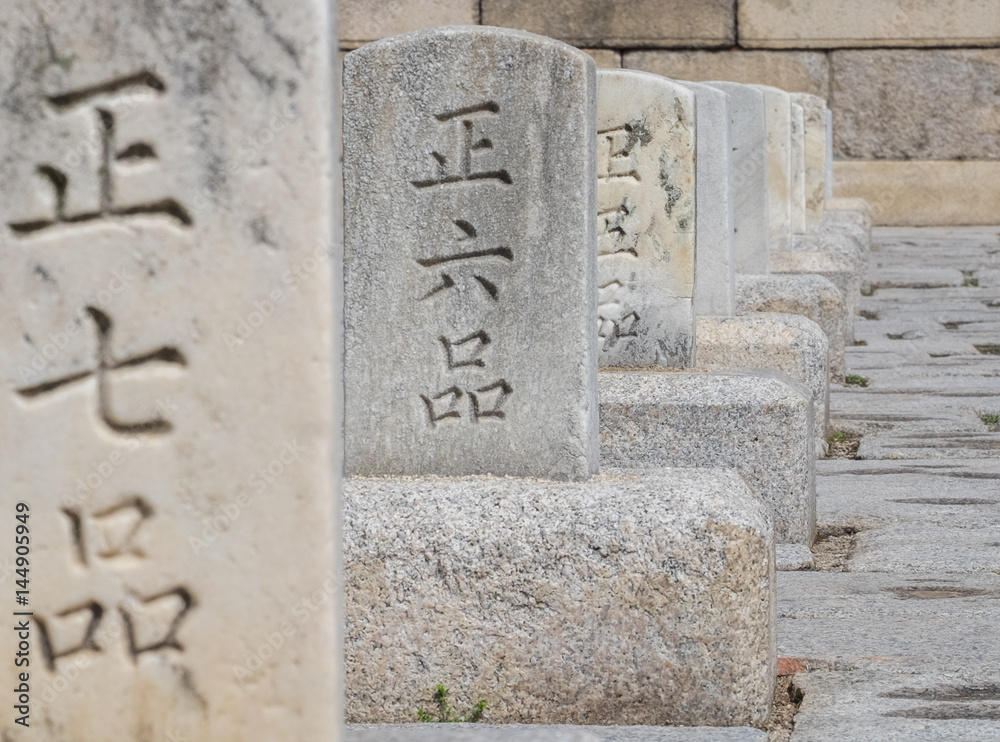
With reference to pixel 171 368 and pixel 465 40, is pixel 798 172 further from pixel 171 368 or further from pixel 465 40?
pixel 171 368

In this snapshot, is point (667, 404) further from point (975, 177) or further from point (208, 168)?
point (975, 177)

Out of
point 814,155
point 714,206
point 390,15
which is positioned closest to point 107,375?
point 714,206

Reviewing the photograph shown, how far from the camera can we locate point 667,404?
11.1ft

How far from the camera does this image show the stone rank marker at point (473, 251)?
2.58 meters

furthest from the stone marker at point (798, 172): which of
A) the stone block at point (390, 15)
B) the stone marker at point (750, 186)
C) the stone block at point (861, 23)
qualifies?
the stone block at point (390, 15)

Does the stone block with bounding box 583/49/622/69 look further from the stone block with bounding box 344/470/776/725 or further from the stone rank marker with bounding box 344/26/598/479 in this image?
the stone block with bounding box 344/470/776/725

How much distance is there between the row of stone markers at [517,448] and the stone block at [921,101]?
29.7 ft

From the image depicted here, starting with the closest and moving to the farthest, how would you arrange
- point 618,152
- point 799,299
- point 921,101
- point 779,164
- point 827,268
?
point 618,152, point 799,299, point 827,268, point 779,164, point 921,101

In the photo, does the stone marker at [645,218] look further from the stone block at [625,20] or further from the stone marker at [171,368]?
the stone block at [625,20]

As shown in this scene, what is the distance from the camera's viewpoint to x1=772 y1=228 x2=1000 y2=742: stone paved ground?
2385mm

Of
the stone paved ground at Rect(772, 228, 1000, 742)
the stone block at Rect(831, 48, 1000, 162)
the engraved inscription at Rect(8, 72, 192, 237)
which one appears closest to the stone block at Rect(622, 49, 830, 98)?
the stone block at Rect(831, 48, 1000, 162)

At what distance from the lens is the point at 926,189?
39.8 feet

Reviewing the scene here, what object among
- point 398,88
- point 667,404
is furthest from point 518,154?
point 667,404

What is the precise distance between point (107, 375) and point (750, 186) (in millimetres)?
4827
